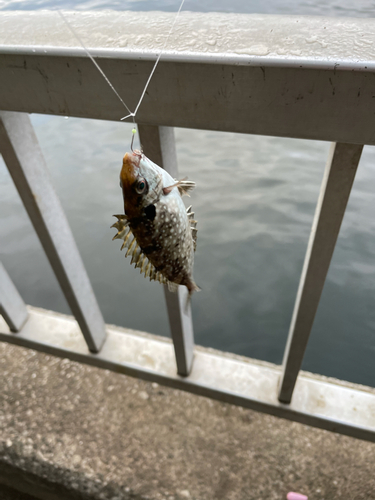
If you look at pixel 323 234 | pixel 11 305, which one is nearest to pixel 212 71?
pixel 323 234

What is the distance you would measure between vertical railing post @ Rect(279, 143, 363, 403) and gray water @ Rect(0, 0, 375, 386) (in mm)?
721

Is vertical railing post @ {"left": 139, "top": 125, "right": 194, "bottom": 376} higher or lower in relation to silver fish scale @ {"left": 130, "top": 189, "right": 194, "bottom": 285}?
lower

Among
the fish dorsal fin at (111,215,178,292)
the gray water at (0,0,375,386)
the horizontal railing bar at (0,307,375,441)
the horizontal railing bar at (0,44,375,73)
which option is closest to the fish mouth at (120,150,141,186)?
the fish dorsal fin at (111,215,178,292)

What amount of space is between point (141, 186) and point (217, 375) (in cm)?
129

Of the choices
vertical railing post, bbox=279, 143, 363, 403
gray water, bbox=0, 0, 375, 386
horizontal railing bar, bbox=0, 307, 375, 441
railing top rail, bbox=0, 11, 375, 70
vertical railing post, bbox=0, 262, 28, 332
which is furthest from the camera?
gray water, bbox=0, 0, 375, 386

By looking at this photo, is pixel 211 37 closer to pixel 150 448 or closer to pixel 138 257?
pixel 138 257

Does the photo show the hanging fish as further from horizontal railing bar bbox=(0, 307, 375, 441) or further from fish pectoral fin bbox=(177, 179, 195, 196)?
horizontal railing bar bbox=(0, 307, 375, 441)

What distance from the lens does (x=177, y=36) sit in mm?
667

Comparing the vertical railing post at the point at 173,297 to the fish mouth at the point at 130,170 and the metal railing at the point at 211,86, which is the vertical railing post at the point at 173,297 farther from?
the fish mouth at the point at 130,170

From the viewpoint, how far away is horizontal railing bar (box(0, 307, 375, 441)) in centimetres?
143

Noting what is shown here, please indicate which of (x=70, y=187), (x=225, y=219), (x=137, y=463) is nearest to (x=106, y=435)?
(x=137, y=463)

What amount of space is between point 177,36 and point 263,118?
0.22 metres

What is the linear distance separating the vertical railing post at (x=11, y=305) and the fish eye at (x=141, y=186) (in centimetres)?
131

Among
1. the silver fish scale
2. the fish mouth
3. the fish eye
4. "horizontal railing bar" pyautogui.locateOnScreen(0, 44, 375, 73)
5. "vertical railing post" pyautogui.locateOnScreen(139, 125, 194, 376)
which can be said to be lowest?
"vertical railing post" pyautogui.locateOnScreen(139, 125, 194, 376)
